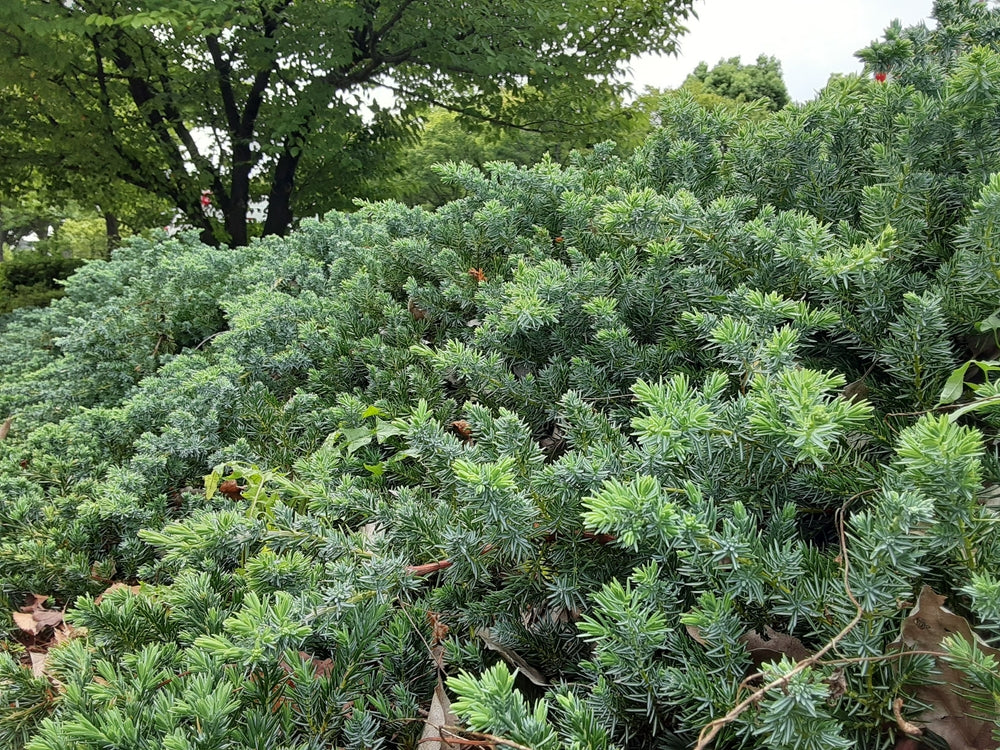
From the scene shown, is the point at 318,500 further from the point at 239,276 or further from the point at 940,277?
the point at 239,276

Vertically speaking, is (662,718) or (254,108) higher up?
(254,108)

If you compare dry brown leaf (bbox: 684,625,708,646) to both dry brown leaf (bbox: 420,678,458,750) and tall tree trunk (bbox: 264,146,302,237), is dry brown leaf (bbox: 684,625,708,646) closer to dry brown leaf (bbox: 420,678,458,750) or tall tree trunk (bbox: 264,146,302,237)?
dry brown leaf (bbox: 420,678,458,750)

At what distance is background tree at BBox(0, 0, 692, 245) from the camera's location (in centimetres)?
650

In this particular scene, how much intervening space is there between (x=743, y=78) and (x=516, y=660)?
999 inches

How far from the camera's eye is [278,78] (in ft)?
24.8

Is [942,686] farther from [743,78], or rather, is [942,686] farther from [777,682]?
[743,78]

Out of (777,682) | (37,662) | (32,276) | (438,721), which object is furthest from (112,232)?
(777,682)

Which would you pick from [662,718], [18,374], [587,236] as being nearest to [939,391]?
[662,718]

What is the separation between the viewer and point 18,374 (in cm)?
347

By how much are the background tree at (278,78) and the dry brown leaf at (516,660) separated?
20.5ft

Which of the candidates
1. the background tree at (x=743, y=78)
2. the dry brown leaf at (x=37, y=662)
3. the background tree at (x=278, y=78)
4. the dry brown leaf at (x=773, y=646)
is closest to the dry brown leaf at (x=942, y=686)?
the dry brown leaf at (x=773, y=646)

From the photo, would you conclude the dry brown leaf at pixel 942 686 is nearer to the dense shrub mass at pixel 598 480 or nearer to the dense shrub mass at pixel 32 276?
the dense shrub mass at pixel 598 480

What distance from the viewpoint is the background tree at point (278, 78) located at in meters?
6.50

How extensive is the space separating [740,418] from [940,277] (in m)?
0.67
